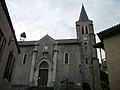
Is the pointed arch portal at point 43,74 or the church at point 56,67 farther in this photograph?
the pointed arch portal at point 43,74

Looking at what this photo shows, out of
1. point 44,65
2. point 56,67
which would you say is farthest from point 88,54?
point 44,65

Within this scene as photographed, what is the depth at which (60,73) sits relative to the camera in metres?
24.0

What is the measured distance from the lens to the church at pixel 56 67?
2319cm

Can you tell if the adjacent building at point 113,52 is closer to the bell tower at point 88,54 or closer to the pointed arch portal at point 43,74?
the pointed arch portal at point 43,74

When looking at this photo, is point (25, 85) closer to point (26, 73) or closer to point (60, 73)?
point (26, 73)

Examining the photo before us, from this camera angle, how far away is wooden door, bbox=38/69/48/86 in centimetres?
2403

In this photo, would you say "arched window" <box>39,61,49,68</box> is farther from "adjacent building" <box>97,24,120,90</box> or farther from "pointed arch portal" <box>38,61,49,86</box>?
"adjacent building" <box>97,24,120,90</box>

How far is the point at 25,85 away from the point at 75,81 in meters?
8.41

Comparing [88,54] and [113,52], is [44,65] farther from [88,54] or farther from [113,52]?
[113,52]

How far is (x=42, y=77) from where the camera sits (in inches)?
967

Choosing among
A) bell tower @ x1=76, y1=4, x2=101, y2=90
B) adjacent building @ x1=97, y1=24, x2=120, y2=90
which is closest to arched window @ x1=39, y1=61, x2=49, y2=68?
bell tower @ x1=76, y1=4, x2=101, y2=90

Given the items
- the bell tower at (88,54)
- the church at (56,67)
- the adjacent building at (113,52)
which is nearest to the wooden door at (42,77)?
the church at (56,67)

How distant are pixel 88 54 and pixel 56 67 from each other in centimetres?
776

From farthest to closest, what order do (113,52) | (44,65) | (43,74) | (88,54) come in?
(88,54) < (44,65) < (43,74) < (113,52)
